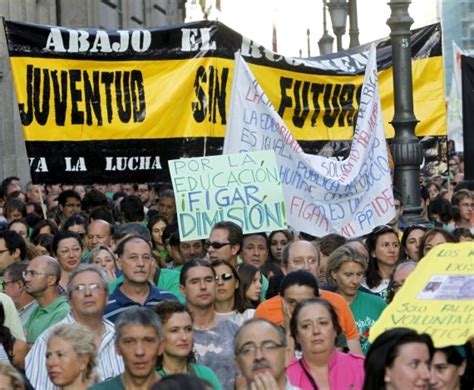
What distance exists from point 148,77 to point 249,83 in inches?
47.8

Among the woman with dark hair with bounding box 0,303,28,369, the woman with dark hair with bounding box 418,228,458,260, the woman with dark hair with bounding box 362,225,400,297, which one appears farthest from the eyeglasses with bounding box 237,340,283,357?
the woman with dark hair with bounding box 362,225,400,297

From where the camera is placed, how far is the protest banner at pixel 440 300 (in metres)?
7.85

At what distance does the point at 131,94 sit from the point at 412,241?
3842mm

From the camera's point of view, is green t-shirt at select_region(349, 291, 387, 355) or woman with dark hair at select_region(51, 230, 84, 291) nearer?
green t-shirt at select_region(349, 291, 387, 355)

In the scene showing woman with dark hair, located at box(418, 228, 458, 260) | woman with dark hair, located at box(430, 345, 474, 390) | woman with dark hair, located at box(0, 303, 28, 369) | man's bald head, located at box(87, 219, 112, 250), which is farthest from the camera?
man's bald head, located at box(87, 219, 112, 250)

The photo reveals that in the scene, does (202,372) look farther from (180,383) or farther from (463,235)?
(463,235)

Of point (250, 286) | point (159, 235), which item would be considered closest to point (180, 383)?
point (250, 286)

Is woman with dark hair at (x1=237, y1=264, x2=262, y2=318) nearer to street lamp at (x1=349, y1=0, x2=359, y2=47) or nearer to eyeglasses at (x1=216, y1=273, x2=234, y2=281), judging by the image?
eyeglasses at (x1=216, y1=273, x2=234, y2=281)

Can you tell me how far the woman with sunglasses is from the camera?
11.0 m

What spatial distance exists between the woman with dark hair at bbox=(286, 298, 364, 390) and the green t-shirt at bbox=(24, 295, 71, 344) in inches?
98.0

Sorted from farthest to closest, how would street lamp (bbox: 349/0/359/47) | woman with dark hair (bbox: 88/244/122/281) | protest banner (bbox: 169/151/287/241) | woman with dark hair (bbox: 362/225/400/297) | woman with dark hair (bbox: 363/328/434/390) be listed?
street lamp (bbox: 349/0/359/47) < protest banner (bbox: 169/151/287/241) < woman with dark hair (bbox: 362/225/400/297) < woman with dark hair (bbox: 88/244/122/281) < woman with dark hair (bbox: 363/328/434/390)

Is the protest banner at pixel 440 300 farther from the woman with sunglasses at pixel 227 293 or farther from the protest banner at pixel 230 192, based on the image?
the protest banner at pixel 230 192

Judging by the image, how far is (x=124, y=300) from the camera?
36.3ft

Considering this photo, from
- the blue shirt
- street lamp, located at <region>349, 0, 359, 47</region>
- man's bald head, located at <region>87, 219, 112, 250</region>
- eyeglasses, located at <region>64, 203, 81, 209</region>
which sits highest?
street lamp, located at <region>349, 0, 359, 47</region>
